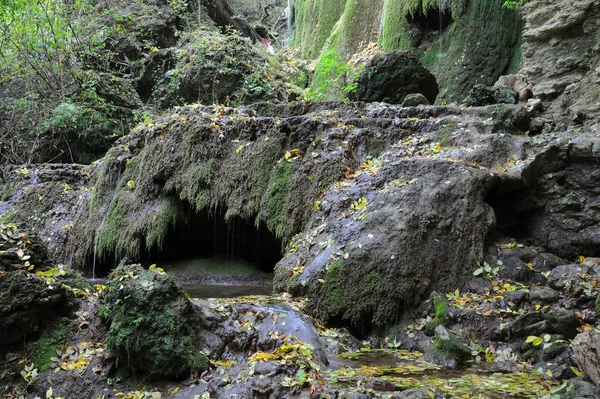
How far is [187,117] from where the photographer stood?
9.96 meters

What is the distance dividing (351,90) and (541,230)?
23.6 feet

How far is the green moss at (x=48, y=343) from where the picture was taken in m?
4.55

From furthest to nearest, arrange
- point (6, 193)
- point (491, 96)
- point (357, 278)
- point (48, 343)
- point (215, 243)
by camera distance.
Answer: point (6, 193), point (491, 96), point (215, 243), point (357, 278), point (48, 343)

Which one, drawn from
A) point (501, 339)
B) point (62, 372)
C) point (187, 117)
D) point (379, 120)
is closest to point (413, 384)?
point (501, 339)

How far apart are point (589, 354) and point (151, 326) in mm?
3686

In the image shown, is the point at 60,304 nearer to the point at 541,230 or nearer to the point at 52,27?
the point at 541,230

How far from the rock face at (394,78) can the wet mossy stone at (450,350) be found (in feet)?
25.6

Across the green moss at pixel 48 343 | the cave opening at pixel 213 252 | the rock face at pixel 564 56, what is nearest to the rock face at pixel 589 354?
the green moss at pixel 48 343

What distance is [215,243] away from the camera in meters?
9.88

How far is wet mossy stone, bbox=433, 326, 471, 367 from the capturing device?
4.56 m

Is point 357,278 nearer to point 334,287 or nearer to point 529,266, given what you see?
point 334,287

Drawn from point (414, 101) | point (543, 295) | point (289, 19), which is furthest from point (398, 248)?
point (289, 19)

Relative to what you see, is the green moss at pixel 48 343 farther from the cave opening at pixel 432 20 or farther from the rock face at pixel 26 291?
the cave opening at pixel 432 20

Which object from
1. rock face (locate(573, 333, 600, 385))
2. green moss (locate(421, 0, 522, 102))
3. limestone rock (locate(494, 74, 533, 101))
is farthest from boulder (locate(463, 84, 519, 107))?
rock face (locate(573, 333, 600, 385))
